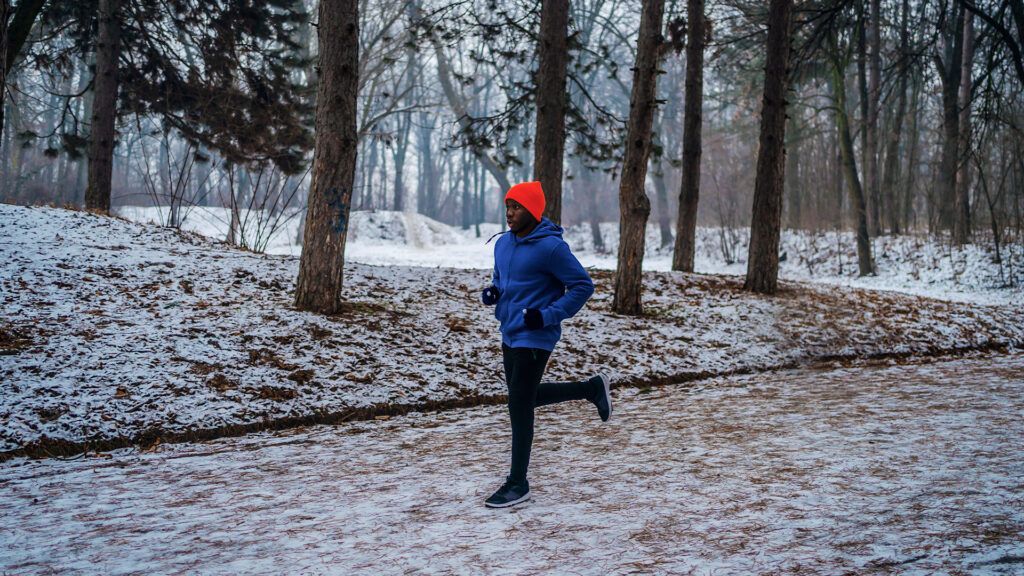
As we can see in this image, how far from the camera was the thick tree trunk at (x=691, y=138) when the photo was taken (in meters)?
14.6

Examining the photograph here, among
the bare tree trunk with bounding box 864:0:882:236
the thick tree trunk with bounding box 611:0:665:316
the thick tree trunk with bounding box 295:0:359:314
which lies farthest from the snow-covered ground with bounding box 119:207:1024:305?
the thick tree trunk with bounding box 611:0:665:316

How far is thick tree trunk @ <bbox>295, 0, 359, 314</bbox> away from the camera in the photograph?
805 centimetres

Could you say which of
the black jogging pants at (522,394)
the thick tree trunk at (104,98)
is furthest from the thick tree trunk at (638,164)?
the thick tree trunk at (104,98)

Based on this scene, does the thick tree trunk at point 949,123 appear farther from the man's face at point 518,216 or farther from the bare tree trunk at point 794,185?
the man's face at point 518,216

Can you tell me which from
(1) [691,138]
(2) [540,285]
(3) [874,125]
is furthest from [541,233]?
(3) [874,125]

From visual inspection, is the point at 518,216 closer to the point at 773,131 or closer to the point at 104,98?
the point at 773,131

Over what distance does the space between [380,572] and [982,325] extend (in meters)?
11.8

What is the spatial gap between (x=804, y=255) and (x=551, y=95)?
15292mm

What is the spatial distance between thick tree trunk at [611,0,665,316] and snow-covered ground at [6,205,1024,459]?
539 mm

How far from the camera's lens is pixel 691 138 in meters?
14.8

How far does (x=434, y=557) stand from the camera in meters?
3.15

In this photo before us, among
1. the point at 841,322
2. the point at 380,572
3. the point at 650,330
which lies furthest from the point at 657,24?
the point at 380,572

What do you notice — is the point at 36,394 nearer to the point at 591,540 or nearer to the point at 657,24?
the point at 591,540

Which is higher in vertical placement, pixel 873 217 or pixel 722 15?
pixel 722 15
